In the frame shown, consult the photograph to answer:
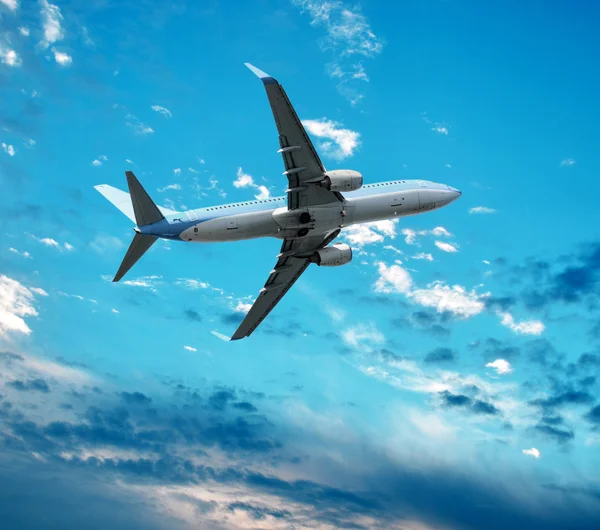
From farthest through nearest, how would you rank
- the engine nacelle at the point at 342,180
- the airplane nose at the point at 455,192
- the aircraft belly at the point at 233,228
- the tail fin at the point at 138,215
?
the airplane nose at the point at 455,192 → the aircraft belly at the point at 233,228 → the engine nacelle at the point at 342,180 → the tail fin at the point at 138,215

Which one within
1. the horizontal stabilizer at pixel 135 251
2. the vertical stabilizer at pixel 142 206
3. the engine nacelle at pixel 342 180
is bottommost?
the horizontal stabilizer at pixel 135 251

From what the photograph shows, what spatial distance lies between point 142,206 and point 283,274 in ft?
66.0

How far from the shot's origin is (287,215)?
64750 millimetres

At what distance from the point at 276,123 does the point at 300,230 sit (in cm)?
1354

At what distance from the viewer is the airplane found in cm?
5944

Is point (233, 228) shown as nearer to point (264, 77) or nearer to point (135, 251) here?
point (135, 251)

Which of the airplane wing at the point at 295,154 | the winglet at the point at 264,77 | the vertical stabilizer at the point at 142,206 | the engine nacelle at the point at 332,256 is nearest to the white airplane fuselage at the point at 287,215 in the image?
the vertical stabilizer at the point at 142,206

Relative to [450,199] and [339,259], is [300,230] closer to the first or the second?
[339,259]

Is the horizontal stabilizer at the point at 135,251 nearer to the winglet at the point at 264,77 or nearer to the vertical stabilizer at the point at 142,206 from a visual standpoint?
the vertical stabilizer at the point at 142,206

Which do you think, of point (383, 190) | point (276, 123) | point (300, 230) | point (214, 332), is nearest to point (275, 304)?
point (214, 332)

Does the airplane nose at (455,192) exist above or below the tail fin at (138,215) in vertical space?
above

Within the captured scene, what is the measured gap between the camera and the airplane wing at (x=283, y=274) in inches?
2810

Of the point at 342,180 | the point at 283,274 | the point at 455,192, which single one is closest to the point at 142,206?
the point at 342,180

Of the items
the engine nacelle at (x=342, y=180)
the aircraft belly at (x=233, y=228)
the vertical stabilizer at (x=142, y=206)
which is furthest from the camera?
the aircraft belly at (x=233, y=228)
